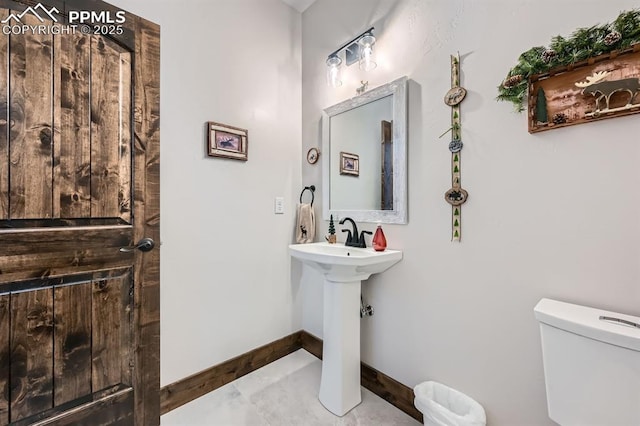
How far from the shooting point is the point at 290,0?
6.73 ft

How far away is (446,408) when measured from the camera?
125 cm

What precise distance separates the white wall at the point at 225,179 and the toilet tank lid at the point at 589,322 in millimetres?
1583

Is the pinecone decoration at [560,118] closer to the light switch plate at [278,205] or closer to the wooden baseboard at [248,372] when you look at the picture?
the wooden baseboard at [248,372]

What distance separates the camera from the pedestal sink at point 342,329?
4.82ft

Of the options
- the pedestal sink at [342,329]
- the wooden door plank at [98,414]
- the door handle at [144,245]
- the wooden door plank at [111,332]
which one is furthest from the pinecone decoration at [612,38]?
the wooden door plank at [98,414]

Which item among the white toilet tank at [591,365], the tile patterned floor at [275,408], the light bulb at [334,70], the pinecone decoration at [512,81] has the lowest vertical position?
the tile patterned floor at [275,408]

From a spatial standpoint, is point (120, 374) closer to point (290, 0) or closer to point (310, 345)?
point (310, 345)

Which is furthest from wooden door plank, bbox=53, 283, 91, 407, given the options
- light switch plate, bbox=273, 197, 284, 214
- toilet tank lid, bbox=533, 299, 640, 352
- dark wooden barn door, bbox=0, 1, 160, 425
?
toilet tank lid, bbox=533, 299, 640, 352

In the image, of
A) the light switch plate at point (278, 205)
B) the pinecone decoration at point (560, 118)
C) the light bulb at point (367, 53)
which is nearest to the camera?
the pinecone decoration at point (560, 118)

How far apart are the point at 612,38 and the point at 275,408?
2170mm

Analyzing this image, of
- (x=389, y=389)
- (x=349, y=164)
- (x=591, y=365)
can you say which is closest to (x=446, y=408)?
(x=389, y=389)

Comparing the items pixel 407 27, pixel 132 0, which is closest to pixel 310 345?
pixel 407 27

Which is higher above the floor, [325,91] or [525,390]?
[325,91]

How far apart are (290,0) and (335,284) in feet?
6.91
